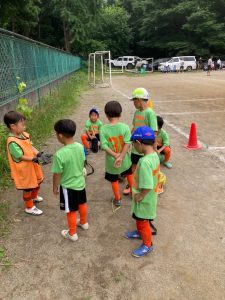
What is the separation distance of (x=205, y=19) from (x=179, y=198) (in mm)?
42762

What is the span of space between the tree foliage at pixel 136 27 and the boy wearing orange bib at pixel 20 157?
105ft

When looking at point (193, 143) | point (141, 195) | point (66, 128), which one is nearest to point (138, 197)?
point (141, 195)

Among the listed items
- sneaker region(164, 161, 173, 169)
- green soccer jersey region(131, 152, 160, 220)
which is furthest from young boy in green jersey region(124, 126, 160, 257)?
sneaker region(164, 161, 173, 169)

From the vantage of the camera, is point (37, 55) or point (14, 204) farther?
point (37, 55)

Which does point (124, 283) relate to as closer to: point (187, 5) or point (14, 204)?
point (14, 204)

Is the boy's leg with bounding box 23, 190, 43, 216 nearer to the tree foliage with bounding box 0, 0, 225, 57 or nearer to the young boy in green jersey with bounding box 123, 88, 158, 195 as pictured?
the young boy in green jersey with bounding box 123, 88, 158, 195

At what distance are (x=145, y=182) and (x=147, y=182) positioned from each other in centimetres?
2

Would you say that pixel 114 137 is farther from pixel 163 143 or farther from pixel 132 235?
pixel 163 143

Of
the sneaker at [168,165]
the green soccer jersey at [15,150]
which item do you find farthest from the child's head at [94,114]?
the green soccer jersey at [15,150]

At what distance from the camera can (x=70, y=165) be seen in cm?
312

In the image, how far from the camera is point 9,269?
300cm

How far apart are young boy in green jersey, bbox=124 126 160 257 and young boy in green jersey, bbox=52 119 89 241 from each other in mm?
598

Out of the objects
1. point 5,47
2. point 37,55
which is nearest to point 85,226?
point 5,47

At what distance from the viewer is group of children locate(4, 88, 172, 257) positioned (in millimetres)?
2924
